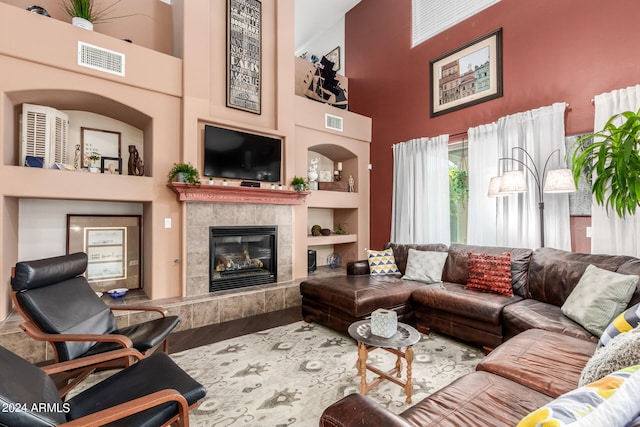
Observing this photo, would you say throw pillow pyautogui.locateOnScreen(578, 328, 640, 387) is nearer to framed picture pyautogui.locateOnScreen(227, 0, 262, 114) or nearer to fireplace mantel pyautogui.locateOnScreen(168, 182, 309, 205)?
fireplace mantel pyautogui.locateOnScreen(168, 182, 309, 205)

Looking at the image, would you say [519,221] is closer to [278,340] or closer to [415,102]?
[415,102]

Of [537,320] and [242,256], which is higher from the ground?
[242,256]

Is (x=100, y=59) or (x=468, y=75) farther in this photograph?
(x=468, y=75)

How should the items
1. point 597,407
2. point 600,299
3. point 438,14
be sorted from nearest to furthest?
point 597,407
point 600,299
point 438,14

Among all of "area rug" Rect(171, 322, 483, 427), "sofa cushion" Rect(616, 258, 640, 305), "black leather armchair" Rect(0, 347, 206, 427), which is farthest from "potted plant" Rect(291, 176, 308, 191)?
"sofa cushion" Rect(616, 258, 640, 305)

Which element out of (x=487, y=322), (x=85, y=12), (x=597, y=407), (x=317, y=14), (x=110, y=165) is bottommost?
(x=487, y=322)

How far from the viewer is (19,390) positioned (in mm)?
1120

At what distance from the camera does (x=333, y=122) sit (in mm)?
5203

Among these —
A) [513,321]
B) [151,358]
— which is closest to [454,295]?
[513,321]

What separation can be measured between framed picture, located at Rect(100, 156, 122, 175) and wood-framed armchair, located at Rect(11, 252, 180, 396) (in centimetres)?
180

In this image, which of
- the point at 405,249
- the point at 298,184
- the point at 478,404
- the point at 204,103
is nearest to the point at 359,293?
the point at 405,249

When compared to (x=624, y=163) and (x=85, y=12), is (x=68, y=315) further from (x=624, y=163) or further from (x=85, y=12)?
(x=624, y=163)

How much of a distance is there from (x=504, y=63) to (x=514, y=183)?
1792 millimetres

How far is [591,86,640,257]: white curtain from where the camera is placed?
280cm
